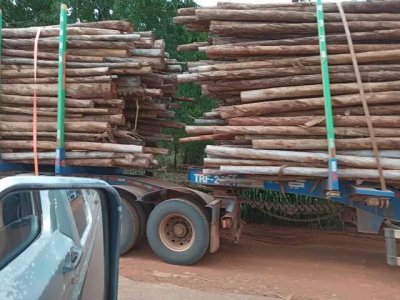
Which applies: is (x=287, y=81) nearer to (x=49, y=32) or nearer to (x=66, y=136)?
(x=66, y=136)

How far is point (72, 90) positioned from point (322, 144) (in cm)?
394

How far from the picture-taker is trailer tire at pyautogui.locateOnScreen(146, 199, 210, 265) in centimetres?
746

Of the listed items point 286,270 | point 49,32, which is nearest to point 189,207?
point 286,270

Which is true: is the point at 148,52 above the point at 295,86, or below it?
above

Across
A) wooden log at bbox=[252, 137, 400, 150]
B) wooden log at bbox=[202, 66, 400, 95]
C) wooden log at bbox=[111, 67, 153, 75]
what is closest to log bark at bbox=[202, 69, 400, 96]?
wooden log at bbox=[202, 66, 400, 95]

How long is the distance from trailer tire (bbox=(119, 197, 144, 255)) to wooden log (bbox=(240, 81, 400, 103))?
2.49 m

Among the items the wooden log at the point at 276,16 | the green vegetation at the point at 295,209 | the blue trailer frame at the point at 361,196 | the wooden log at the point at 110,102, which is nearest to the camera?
the blue trailer frame at the point at 361,196

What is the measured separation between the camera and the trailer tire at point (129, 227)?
7.85 m

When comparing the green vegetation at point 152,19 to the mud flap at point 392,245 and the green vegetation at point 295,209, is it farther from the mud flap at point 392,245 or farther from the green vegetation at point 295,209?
the mud flap at point 392,245

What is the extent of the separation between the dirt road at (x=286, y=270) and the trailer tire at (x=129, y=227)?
0.24 meters

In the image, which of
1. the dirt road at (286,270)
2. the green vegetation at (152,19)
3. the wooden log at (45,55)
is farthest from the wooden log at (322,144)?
the green vegetation at (152,19)

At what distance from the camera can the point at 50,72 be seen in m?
8.05

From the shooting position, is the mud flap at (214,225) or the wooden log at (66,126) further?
the wooden log at (66,126)

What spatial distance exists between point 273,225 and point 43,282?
32.1 feet
